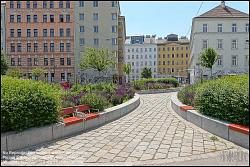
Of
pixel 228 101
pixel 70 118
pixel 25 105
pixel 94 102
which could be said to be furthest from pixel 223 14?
pixel 25 105

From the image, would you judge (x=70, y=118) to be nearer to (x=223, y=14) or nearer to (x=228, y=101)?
(x=228, y=101)

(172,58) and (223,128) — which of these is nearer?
(223,128)

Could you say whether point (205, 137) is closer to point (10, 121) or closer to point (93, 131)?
point (93, 131)

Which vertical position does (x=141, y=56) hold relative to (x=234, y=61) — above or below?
above

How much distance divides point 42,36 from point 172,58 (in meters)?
66.7

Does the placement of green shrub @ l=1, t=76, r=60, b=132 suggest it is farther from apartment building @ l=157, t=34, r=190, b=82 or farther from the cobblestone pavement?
apartment building @ l=157, t=34, r=190, b=82

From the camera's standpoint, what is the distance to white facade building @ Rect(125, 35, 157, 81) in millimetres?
122125

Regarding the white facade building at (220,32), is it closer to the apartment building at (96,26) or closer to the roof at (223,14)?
the roof at (223,14)

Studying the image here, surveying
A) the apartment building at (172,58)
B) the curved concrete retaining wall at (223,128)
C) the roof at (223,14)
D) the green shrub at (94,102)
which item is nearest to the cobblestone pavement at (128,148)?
the curved concrete retaining wall at (223,128)

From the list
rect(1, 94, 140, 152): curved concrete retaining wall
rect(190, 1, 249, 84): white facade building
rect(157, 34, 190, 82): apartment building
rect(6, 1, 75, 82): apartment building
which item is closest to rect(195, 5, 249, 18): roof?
rect(190, 1, 249, 84): white facade building

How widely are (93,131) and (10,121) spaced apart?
293cm

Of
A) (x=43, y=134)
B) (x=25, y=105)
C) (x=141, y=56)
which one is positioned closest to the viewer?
(x=25, y=105)

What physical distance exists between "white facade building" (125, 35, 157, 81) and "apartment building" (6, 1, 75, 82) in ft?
190

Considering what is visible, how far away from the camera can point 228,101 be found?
25.2 ft
